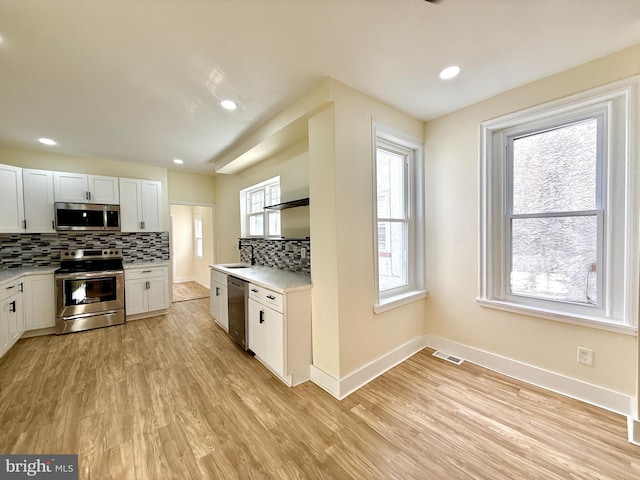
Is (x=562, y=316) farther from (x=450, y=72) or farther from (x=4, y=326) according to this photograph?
(x=4, y=326)

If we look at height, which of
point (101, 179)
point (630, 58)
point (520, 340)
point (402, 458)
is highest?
point (630, 58)

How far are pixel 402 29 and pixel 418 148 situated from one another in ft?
4.84

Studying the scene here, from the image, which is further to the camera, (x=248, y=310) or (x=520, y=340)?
(x=248, y=310)

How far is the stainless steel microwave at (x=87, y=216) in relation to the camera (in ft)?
11.8

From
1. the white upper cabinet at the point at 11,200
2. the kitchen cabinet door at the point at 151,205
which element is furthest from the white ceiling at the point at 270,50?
the kitchen cabinet door at the point at 151,205

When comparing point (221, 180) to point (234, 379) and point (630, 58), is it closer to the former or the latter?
point (234, 379)

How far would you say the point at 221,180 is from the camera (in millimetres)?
5301

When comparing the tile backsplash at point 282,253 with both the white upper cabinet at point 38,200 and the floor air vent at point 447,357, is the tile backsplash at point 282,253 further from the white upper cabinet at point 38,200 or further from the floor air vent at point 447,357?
the white upper cabinet at point 38,200

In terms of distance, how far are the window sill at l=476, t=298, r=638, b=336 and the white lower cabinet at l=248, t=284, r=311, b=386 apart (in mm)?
1761

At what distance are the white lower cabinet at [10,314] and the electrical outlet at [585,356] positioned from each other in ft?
18.0

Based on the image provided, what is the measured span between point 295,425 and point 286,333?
66 cm

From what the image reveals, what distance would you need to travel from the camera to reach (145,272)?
414 cm

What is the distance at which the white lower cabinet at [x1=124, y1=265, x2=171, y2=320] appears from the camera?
3.99 m

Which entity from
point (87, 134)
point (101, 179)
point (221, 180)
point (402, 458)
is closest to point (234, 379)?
point (402, 458)
